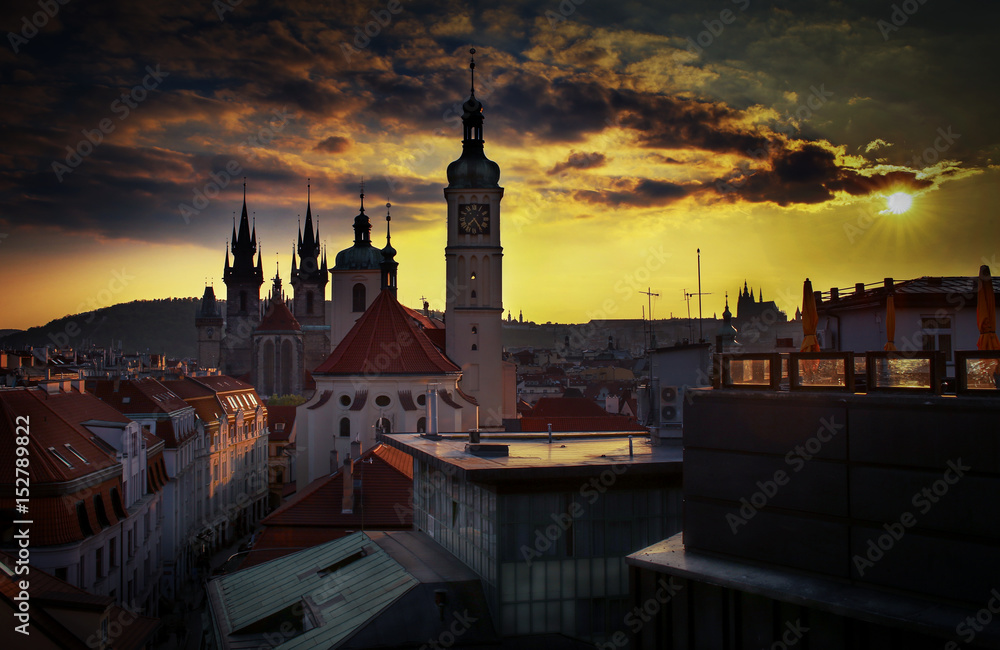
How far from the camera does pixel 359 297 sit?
247ft

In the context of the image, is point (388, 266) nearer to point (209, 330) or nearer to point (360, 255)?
point (360, 255)

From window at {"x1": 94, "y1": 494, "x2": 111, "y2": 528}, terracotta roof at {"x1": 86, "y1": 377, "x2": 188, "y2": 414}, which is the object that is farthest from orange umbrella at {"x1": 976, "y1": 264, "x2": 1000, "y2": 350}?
terracotta roof at {"x1": 86, "y1": 377, "x2": 188, "y2": 414}

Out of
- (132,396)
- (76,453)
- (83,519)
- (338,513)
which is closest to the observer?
(83,519)

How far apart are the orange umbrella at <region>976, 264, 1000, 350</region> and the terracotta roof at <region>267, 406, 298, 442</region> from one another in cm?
6669

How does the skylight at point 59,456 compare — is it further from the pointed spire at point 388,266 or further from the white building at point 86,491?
the pointed spire at point 388,266

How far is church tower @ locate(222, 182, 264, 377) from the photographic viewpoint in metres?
127

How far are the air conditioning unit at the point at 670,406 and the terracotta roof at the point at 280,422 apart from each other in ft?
184

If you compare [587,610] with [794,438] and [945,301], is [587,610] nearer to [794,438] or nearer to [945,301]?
[794,438]

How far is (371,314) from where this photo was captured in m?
49.3

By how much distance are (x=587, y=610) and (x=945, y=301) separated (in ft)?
34.3

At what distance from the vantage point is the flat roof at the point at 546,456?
58.5ft

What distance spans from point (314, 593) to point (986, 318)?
635 inches

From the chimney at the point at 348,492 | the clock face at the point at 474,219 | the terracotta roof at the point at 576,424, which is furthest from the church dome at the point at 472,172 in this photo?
the chimney at the point at 348,492

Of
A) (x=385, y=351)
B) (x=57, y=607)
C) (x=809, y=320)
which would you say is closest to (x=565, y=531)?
(x=809, y=320)
